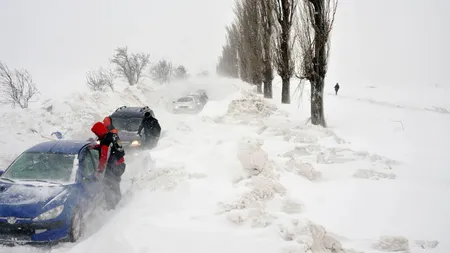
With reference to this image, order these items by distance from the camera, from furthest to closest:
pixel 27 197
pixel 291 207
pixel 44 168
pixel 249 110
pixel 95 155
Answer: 1. pixel 249 110
2. pixel 95 155
3. pixel 44 168
4. pixel 291 207
5. pixel 27 197

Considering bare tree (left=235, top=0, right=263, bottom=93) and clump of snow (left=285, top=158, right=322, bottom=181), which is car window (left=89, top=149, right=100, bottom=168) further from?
bare tree (left=235, top=0, right=263, bottom=93)

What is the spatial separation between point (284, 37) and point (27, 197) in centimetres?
1591

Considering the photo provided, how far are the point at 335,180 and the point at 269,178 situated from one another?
1599 millimetres

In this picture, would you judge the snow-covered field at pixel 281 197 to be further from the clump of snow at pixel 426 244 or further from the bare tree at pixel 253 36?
the bare tree at pixel 253 36

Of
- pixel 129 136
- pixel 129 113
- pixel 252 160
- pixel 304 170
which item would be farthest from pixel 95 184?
pixel 129 113

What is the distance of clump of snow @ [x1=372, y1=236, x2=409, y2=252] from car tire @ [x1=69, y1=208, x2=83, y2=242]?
4557 millimetres

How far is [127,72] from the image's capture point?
47.6 meters

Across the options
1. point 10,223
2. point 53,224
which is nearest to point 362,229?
point 53,224

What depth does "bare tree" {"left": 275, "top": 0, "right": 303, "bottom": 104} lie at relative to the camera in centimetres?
1798

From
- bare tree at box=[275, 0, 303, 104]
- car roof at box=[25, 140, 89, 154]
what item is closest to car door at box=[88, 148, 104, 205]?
car roof at box=[25, 140, 89, 154]

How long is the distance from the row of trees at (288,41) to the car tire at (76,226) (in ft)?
34.3

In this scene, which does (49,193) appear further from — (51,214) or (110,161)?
(110,161)

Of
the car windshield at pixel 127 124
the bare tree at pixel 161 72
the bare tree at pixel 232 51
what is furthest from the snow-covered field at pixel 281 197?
the bare tree at pixel 161 72

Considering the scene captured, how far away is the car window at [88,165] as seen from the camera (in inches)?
238
